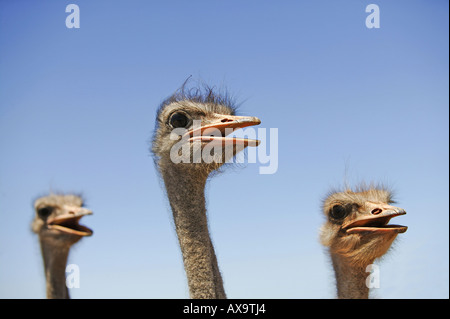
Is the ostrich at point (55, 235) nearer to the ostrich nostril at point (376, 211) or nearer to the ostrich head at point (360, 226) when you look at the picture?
the ostrich head at point (360, 226)

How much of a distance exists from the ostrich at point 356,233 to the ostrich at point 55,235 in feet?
7.54

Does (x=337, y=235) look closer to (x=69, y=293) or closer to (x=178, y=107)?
(x=178, y=107)

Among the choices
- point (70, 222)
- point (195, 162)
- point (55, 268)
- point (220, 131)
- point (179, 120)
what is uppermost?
point (179, 120)

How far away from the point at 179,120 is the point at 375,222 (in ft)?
6.40

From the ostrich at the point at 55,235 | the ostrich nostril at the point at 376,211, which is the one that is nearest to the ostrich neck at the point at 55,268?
the ostrich at the point at 55,235

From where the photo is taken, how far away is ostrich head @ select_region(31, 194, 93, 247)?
4.82 meters

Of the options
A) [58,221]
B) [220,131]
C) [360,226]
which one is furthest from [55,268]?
[360,226]

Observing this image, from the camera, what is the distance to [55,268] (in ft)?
16.6

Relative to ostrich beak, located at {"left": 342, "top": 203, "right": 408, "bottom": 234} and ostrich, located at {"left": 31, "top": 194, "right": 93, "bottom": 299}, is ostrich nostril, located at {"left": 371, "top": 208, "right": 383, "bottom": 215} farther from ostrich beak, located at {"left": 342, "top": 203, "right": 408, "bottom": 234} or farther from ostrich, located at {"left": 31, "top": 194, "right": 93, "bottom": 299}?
ostrich, located at {"left": 31, "top": 194, "right": 93, "bottom": 299}

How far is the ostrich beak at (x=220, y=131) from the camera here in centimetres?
438

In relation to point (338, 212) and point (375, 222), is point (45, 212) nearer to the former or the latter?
point (338, 212)
